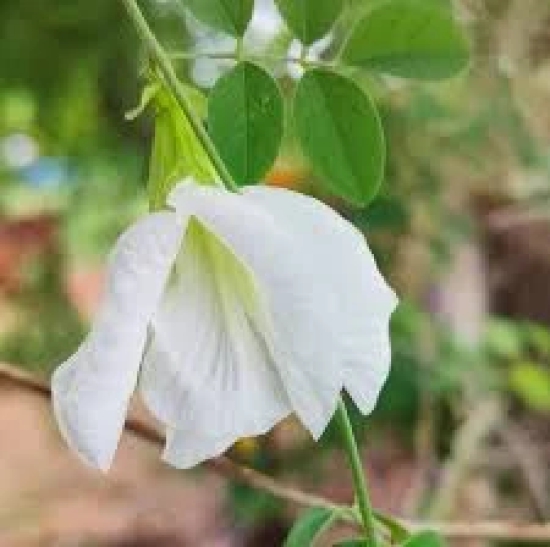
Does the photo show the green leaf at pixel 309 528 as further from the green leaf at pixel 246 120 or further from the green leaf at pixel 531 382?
the green leaf at pixel 531 382

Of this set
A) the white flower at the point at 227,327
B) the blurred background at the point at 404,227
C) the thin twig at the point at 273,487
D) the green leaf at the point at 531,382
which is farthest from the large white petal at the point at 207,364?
the green leaf at the point at 531,382

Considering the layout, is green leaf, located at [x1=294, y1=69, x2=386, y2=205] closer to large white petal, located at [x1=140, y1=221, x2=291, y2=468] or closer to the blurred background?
large white petal, located at [x1=140, y1=221, x2=291, y2=468]

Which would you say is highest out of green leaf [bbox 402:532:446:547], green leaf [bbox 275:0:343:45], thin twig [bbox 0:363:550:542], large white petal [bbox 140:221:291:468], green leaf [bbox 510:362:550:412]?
Result: green leaf [bbox 275:0:343:45]

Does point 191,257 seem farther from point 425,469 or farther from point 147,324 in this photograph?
point 425,469

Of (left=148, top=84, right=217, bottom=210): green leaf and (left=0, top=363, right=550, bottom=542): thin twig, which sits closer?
(left=148, top=84, right=217, bottom=210): green leaf

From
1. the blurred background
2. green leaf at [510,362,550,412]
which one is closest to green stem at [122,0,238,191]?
the blurred background
